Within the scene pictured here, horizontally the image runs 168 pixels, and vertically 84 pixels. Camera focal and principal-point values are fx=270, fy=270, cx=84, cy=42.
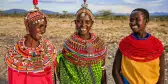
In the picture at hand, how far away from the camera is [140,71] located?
3.52 m

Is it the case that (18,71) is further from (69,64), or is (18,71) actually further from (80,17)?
(80,17)

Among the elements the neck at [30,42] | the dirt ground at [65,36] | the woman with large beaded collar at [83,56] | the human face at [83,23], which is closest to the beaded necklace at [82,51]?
the woman with large beaded collar at [83,56]

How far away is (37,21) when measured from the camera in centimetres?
336

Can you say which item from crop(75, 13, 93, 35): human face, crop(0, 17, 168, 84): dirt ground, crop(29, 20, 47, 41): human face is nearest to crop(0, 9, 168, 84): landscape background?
crop(0, 17, 168, 84): dirt ground

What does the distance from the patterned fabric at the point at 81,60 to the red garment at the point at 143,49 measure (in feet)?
1.31

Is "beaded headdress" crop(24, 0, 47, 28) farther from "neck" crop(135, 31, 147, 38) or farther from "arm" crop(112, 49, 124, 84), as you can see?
"neck" crop(135, 31, 147, 38)

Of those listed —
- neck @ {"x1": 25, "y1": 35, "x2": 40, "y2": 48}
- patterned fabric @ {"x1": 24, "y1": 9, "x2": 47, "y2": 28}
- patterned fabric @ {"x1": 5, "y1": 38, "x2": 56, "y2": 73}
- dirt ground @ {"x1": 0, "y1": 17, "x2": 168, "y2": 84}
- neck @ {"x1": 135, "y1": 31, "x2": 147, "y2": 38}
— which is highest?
patterned fabric @ {"x1": 24, "y1": 9, "x2": 47, "y2": 28}

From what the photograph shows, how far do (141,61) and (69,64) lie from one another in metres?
0.98

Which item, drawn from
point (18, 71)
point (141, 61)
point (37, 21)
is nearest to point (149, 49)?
point (141, 61)

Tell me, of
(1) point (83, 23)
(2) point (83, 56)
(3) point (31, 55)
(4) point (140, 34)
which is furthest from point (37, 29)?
(4) point (140, 34)

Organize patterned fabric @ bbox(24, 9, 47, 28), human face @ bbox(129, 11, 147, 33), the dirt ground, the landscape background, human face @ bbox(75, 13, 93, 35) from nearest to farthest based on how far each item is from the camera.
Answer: patterned fabric @ bbox(24, 9, 47, 28) → human face @ bbox(129, 11, 147, 33) → human face @ bbox(75, 13, 93, 35) → the dirt ground → the landscape background

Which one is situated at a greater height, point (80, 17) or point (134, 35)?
point (80, 17)

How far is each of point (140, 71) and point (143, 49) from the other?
290 mm

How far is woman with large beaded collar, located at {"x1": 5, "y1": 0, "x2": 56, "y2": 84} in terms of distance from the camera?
11.1 ft
